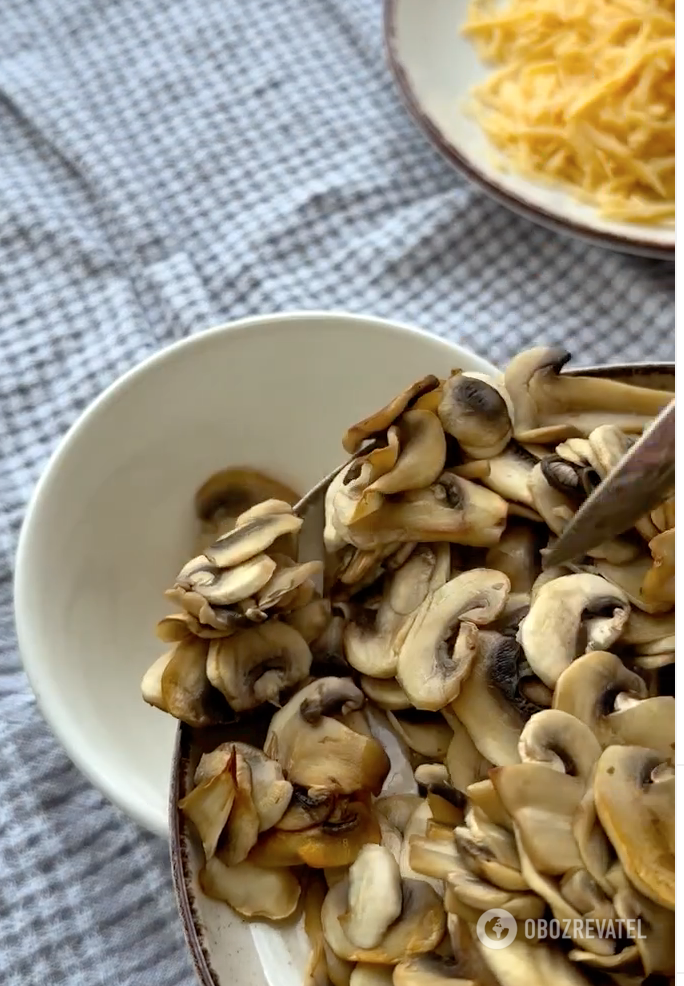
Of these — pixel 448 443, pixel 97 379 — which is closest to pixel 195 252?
pixel 97 379

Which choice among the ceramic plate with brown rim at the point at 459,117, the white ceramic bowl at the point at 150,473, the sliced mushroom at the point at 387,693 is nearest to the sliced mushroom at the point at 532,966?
the sliced mushroom at the point at 387,693

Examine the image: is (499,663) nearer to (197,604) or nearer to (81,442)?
(197,604)

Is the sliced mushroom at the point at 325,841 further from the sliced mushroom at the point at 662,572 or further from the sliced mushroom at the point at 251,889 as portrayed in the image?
the sliced mushroom at the point at 662,572

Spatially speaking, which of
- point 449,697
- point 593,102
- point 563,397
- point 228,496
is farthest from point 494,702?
point 593,102

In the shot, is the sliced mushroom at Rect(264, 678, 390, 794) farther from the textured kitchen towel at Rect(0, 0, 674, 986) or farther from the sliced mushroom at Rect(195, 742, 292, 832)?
the textured kitchen towel at Rect(0, 0, 674, 986)

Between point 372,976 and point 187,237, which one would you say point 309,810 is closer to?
point 372,976

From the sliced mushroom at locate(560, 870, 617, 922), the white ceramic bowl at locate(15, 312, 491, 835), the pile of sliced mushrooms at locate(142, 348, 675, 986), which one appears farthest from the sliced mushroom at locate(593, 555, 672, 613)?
the white ceramic bowl at locate(15, 312, 491, 835)
